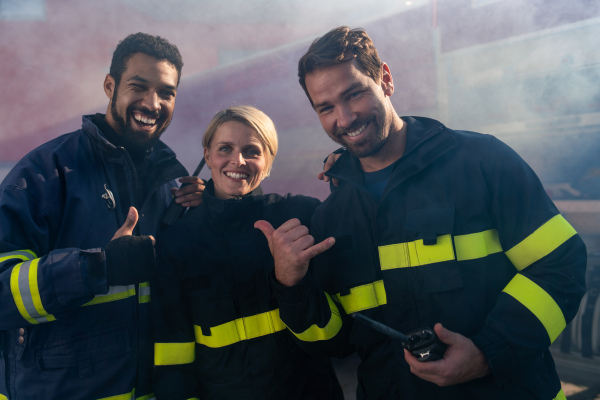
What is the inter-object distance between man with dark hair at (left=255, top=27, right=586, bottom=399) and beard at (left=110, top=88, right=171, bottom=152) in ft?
2.97

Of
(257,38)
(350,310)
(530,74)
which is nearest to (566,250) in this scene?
(350,310)

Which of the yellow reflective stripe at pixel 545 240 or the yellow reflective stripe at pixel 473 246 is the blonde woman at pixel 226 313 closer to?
the yellow reflective stripe at pixel 473 246

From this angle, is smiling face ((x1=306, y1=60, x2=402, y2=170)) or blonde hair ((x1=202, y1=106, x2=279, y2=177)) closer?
smiling face ((x1=306, y1=60, x2=402, y2=170))

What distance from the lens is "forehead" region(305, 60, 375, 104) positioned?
1745mm

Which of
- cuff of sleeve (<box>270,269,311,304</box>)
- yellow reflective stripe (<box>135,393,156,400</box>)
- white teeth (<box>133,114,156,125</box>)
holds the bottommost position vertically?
yellow reflective stripe (<box>135,393,156,400</box>)

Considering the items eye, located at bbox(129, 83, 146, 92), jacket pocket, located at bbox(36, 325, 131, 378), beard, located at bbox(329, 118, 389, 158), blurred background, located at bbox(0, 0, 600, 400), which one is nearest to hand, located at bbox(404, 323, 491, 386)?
beard, located at bbox(329, 118, 389, 158)

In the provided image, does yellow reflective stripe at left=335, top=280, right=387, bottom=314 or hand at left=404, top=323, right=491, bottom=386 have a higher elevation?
yellow reflective stripe at left=335, top=280, right=387, bottom=314

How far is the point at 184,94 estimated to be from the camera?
4.24 metres

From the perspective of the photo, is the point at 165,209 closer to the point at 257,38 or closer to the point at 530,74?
the point at 257,38

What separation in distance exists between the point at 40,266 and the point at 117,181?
0.57m

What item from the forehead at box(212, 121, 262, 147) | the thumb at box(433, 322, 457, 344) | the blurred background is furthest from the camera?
the blurred background

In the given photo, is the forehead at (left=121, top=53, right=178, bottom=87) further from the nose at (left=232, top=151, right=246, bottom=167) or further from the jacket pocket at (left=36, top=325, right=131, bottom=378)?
the jacket pocket at (left=36, top=325, right=131, bottom=378)

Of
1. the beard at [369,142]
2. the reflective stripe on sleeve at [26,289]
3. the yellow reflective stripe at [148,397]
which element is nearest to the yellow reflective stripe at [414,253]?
the beard at [369,142]

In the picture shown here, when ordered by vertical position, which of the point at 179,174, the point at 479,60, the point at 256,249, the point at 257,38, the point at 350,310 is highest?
the point at 257,38
